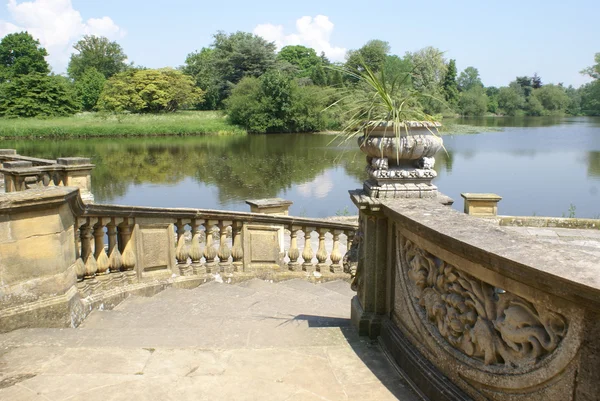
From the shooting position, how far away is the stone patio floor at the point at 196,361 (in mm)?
2727

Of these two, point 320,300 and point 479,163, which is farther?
point 479,163

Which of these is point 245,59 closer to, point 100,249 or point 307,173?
point 307,173

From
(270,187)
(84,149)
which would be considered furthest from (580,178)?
(84,149)

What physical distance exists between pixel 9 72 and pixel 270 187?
172 feet

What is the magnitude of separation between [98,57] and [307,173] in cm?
6574

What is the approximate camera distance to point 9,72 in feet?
204

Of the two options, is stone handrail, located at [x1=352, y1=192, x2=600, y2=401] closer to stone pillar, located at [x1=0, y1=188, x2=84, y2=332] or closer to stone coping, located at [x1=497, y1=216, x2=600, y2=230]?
stone pillar, located at [x1=0, y1=188, x2=84, y2=332]

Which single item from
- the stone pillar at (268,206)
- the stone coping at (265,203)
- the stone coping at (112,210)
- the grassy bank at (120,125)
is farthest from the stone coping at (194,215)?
the grassy bank at (120,125)

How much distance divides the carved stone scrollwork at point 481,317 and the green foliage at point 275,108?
51.5 metres

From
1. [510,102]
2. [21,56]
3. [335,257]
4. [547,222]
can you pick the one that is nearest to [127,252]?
[335,257]

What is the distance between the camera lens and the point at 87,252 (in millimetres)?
4664

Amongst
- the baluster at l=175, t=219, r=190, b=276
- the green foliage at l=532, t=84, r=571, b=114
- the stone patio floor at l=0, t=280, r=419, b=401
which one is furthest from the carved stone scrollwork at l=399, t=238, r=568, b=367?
the green foliage at l=532, t=84, r=571, b=114

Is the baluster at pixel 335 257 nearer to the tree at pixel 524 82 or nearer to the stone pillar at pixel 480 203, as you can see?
the stone pillar at pixel 480 203

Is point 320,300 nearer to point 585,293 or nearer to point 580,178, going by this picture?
point 585,293
